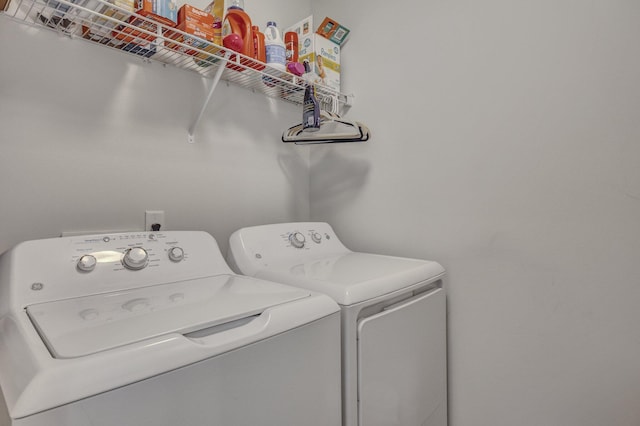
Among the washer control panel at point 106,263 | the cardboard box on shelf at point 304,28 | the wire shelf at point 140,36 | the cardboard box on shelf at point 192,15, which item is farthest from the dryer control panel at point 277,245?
the cardboard box on shelf at point 304,28

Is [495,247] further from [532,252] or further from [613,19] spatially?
[613,19]

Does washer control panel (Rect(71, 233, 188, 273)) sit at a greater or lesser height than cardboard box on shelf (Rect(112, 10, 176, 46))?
lesser

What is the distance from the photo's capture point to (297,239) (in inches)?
55.8

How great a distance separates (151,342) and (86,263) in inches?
18.8

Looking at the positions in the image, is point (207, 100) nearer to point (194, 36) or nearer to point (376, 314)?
point (194, 36)

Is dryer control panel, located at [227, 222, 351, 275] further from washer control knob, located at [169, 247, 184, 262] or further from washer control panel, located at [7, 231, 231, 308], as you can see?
washer control knob, located at [169, 247, 184, 262]

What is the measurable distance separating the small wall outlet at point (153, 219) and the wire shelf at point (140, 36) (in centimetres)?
58

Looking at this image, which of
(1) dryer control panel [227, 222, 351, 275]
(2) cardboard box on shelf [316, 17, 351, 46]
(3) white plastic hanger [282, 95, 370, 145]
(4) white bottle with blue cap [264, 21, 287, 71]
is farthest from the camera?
(2) cardboard box on shelf [316, 17, 351, 46]

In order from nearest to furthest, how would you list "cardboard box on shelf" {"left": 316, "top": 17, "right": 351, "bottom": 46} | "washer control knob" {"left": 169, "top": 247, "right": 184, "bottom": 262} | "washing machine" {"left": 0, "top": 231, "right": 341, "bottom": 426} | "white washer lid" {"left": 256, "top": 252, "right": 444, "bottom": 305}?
"washing machine" {"left": 0, "top": 231, "right": 341, "bottom": 426}, "white washer lid" {"left": 256, "top": 252, "right": 444, "bottom": 305}, "washer control knob" {"left": 169, "top": 247, "right": 184, "bottom": 262}, "cardboard box on shelf" {"left": 316, "top": 17, "right": 351, "bottom": 46}

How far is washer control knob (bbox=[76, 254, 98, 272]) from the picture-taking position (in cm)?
89

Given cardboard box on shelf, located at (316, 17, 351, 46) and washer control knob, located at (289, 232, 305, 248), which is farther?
cardboard box on shelf, located at (316, 17, 351, 46)

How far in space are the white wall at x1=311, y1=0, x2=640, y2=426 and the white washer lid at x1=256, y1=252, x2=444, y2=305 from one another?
0.24 meters

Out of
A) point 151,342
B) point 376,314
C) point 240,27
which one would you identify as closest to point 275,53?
point 240,27

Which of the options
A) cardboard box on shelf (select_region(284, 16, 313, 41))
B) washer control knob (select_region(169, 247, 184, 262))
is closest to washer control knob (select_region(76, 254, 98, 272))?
washer control knob (select_region(169, 247, 184, 262))
